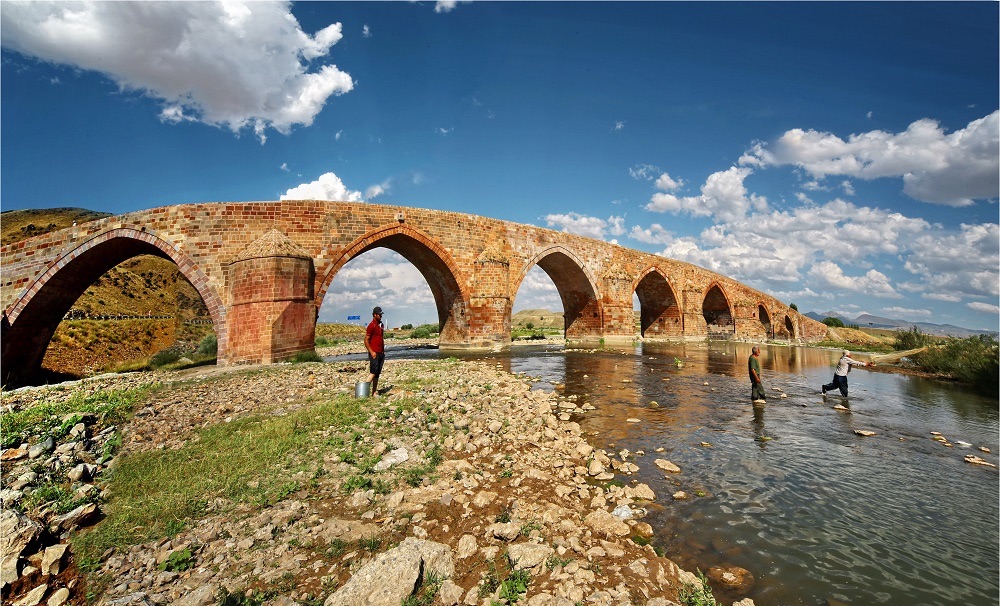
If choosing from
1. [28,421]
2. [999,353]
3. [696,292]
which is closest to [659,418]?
Answer: [28,421]

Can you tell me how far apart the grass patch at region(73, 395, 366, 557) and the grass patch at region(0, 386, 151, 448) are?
162cm

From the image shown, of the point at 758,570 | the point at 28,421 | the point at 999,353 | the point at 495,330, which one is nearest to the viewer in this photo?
the point at 758,570

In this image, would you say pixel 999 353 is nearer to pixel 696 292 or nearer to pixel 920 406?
pixel 920 406

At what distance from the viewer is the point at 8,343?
1483 centimetres

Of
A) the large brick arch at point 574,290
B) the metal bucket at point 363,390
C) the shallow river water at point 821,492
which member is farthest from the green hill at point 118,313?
the shallow river water at point 821,492

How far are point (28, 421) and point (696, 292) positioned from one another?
3855 cm

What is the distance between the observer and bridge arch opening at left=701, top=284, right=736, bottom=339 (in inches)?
1608

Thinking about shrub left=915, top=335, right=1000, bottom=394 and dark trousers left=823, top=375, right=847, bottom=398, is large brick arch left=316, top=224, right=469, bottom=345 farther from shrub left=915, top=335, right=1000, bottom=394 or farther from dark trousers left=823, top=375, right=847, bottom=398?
shrub left=915, top=335, right=1000, bottom=394

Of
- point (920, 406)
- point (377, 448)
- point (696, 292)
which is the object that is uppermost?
point (696, 292)

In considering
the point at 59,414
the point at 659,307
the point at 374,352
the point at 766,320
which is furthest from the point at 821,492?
the point at 766,320

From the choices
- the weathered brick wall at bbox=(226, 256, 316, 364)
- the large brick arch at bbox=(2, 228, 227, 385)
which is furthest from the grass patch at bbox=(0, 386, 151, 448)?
the large brick arch at bbox=(2, 228, 227, 385)

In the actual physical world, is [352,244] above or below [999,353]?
above

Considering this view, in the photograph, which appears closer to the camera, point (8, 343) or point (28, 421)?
point (28, 421)

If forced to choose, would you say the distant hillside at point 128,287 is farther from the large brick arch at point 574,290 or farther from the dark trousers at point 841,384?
the dark trousers at point 841,384
